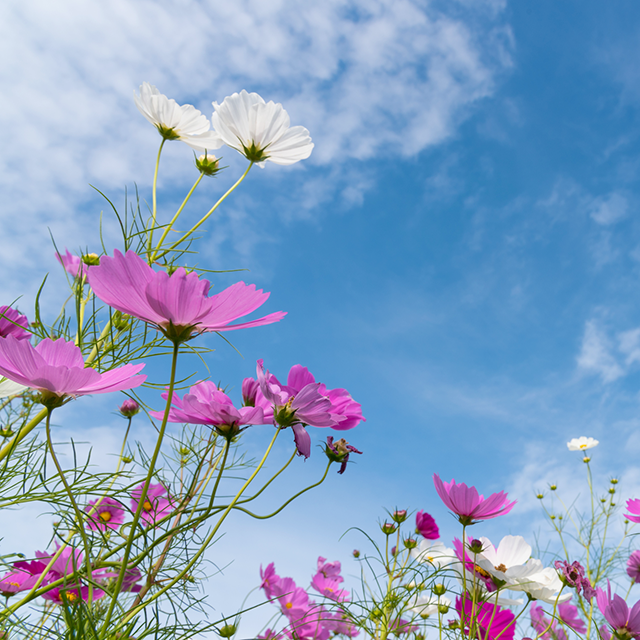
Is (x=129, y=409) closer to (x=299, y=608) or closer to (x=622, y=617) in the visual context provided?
(x=299, y=608)

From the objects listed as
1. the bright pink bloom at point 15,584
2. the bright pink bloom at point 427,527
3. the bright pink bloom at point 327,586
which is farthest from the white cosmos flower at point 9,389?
the bright pink bloom at point 327,586

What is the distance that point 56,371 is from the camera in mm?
385

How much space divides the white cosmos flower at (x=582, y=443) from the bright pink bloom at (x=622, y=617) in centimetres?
167

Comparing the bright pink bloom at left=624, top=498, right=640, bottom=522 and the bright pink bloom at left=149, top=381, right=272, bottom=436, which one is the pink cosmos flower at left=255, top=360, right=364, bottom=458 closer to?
the bright pink bloom at left=149, top=381, right=272, bottom=436

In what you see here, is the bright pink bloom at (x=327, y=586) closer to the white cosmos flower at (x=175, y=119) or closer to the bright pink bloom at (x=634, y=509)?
the bright pink bloom at (x=634, y=509)

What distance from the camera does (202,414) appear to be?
478 mm

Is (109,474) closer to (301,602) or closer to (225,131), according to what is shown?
(225,131)

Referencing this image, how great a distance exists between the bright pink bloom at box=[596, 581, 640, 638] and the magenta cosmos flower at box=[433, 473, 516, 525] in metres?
0.28

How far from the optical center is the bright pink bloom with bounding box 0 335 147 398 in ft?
1.25

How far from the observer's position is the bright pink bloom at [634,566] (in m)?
1.23

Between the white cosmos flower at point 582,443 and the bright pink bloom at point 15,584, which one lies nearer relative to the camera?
the bright pink bloom at point 15,584

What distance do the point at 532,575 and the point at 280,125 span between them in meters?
0.87

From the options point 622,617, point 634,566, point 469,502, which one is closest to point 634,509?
point 622,617

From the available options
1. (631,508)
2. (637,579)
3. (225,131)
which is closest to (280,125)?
(225,131)
